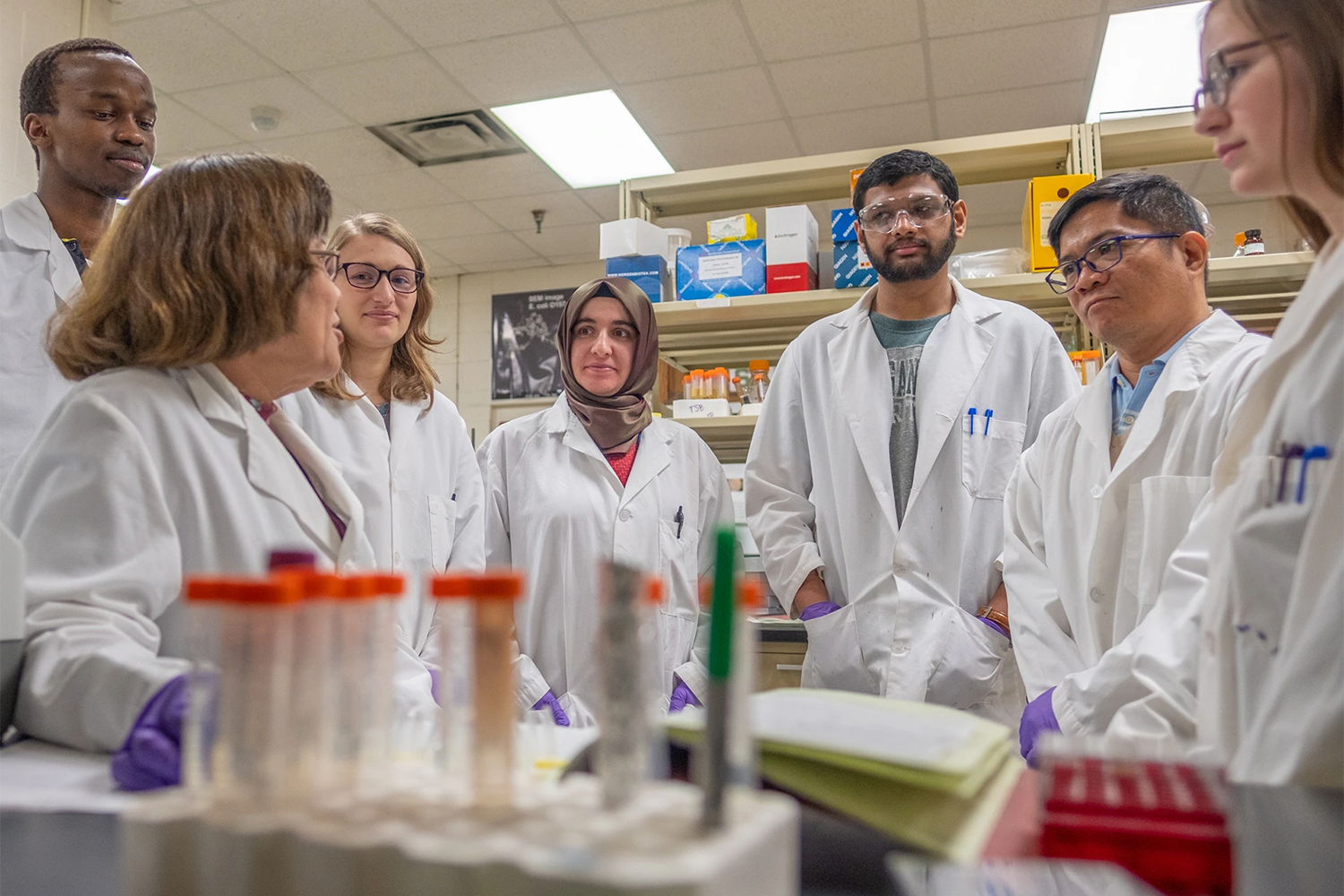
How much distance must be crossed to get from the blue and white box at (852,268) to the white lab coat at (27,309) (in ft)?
6.96

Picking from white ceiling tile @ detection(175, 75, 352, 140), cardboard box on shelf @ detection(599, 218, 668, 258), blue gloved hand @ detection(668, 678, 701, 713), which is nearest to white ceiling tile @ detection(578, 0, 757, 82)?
cardboard box on shelf @ detection(599, 218, 668, 258)

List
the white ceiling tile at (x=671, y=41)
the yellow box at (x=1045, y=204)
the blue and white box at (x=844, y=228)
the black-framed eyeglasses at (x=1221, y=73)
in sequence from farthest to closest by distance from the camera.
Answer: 1. the white ceiling tile at (x=671, y=41)
2. the blue and white box at (x=844, y=228)
3. the yellow box at (x=1045, y=204)
4. the black-framed eyeglasses at (x=1221, y=73)

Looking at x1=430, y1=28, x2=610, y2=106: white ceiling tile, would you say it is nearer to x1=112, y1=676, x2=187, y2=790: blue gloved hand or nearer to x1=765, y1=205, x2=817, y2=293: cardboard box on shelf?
x1=765, y1=205, x2=817, y2=293: cardboard box on shelf

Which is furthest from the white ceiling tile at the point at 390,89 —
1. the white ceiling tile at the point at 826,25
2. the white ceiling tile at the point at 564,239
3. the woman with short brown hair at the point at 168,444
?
the woman with short brown hair at the point at 168,444

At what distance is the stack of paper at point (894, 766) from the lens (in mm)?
554

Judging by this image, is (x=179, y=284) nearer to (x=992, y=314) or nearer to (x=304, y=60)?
(x=992, y=314)

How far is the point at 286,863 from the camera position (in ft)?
1.44

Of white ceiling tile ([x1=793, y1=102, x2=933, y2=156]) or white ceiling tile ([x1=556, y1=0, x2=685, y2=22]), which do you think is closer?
white ceiling tile ([x1=556, y1=0, x2=685, y2=22])

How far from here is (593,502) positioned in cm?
226

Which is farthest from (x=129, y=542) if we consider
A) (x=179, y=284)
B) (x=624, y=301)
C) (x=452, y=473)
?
(x=624, y=301)

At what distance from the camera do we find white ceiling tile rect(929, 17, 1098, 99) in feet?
12.4

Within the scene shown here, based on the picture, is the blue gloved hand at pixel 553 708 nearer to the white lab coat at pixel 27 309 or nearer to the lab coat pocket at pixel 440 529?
the lab coat pocket at pixel 440 529

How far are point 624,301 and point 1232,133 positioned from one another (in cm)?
155

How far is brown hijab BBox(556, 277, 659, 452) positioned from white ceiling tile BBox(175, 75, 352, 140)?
262cm
